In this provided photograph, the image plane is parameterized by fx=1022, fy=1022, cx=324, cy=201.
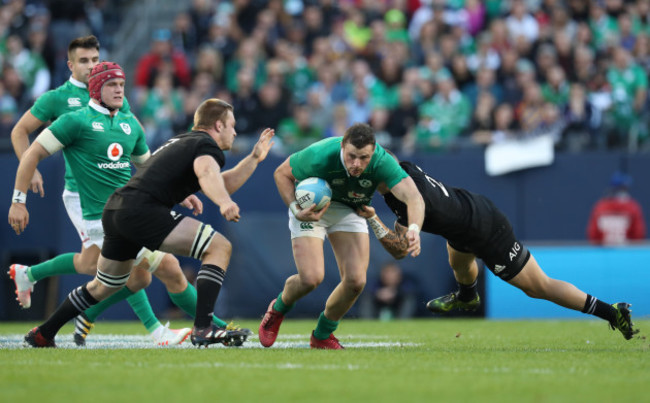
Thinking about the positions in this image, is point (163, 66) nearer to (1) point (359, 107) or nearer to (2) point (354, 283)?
(1) point (359, 107)

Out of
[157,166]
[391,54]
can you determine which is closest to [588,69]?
[391,54]

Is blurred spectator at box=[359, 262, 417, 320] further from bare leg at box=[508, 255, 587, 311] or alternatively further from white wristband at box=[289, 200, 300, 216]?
white wristband at box=[289, 200, 300, 216]

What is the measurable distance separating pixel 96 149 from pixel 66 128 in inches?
12.4

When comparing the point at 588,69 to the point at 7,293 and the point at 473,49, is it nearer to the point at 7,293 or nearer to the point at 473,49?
the point at 473,49

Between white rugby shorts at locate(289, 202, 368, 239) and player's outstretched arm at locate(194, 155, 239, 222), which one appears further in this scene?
white rugby shorts at locate(289, 202, 368, 239)

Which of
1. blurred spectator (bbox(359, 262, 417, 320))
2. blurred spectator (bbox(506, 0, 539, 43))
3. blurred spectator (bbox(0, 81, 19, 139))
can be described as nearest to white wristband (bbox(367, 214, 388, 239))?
blurred spectator (bbox(359, 262, 417, 320))

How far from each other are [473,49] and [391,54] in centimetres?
170

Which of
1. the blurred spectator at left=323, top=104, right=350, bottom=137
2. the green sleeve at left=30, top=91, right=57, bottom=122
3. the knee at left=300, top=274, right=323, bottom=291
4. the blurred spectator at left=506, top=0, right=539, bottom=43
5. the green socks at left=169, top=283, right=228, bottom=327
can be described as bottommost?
the green socks at left=169, top=283, right=228, bottom=327

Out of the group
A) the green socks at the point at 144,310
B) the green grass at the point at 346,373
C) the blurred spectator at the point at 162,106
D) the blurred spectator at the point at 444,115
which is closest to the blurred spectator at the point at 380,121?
the blurred spectator at the point at 444,115

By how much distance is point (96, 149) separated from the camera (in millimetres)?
8211

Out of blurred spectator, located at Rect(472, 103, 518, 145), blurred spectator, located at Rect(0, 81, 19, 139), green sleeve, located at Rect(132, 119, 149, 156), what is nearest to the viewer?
green sleeve, located at Rect(132, 119, 149, 156)

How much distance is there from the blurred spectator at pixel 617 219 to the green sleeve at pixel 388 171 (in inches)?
278

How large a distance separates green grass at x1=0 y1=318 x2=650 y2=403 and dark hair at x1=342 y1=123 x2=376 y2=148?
1.45 m

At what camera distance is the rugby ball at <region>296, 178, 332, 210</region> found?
723 cm
